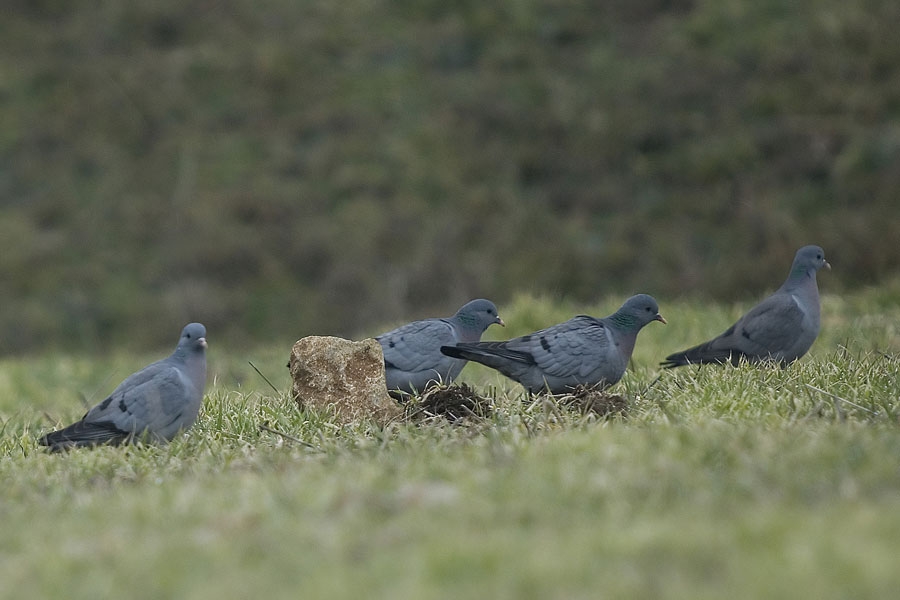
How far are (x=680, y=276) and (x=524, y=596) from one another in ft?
39.5

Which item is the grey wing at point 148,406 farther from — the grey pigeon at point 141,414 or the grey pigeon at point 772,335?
the grey pigeon at point 772,335

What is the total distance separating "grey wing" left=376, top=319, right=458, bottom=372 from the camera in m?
5.95

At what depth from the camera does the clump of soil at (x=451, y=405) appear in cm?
531

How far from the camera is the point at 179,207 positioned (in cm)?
1717

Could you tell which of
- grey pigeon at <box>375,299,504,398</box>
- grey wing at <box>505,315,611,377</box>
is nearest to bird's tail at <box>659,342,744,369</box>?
grey wing at <box>505,315,611,377</box>

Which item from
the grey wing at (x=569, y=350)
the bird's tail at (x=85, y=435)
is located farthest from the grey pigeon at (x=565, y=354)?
Answer: the bird's tail at (x=85, y=435)

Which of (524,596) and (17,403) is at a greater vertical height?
(524,596)

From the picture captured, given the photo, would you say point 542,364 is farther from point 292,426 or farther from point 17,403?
Answer: point 17,403

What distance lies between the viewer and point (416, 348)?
19.5 ft

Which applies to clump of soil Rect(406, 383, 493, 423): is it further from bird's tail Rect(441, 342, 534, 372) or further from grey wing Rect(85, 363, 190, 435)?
grey wing Rect(85, 363, 190, 435)

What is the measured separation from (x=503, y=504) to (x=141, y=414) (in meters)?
2.41

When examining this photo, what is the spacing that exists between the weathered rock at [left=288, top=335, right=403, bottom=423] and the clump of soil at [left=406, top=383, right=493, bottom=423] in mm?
141

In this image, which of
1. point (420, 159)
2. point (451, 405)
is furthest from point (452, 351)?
point (420, 159)

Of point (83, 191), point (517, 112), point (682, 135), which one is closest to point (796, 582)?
point (682, 135)
